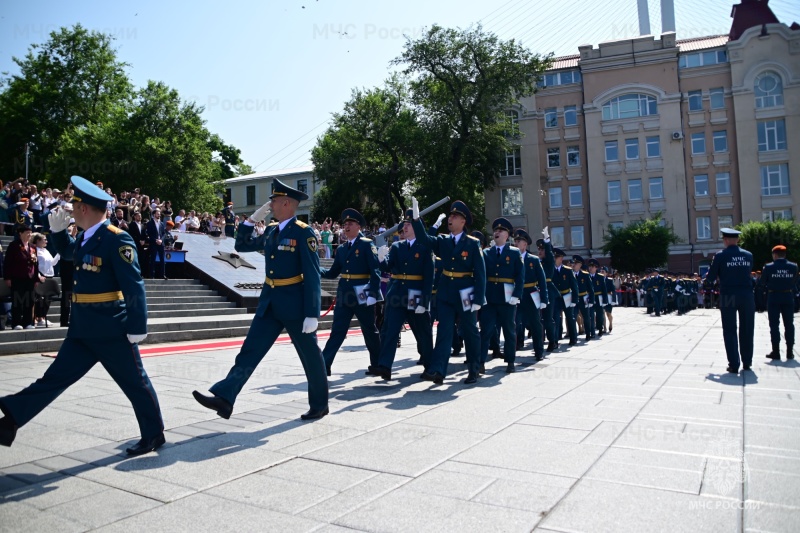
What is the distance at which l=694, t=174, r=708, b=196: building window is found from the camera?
4766cm

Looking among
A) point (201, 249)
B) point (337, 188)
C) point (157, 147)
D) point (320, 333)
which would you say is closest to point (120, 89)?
point (157, 147)

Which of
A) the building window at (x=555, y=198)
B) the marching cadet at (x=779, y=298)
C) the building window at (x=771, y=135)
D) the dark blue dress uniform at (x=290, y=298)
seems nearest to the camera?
the dark blue dress uniform at (x=290, y=298)

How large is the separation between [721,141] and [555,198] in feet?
43.2

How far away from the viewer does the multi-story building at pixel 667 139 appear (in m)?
46.0

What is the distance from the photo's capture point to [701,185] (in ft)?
157

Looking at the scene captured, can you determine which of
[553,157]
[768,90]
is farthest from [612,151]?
[768,90]

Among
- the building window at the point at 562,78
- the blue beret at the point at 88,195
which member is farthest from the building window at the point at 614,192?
the blue beret at the point at 88,195

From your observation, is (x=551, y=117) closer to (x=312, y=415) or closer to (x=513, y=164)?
(x=513, y=164)

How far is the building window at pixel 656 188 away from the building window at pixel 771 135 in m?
7.27

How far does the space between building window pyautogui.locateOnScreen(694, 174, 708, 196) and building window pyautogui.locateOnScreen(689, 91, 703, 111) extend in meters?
5.29

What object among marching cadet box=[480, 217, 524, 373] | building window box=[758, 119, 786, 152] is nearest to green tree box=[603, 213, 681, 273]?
building window box=[758, 119, 786, 152]

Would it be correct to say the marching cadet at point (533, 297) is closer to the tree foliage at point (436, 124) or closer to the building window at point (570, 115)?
the tree foliage at point (436, 124)

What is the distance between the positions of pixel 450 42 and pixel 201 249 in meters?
30.8

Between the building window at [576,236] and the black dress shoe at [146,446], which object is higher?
the building window at [576,236]
